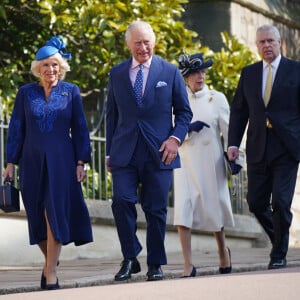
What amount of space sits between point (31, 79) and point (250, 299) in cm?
854

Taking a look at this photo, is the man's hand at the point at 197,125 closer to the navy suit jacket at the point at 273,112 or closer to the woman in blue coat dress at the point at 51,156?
the navy suit jacket at the point at 273,112

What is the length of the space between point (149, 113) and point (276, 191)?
147 cm

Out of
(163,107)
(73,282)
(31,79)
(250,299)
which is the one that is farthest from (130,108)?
(31,79)

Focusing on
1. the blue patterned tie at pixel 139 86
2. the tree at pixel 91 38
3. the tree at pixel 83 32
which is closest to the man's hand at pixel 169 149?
the blue patterned tie at pixel 139 86

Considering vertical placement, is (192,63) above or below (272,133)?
above

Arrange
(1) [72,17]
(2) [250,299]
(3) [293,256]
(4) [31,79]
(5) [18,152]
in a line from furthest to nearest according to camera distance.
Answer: (4) [31,79] → (1) [72,17] → (3) [293,256] → (5) [18,152] → (2) [250,299]

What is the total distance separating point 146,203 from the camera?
10359mm

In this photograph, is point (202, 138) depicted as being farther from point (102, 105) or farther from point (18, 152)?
point (102, 105)

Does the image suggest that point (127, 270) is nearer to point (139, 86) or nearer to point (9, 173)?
point (9, 173)

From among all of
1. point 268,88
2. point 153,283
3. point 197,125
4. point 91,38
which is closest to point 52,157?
point 153,283

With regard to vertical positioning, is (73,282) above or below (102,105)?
below

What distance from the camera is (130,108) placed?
410 inches

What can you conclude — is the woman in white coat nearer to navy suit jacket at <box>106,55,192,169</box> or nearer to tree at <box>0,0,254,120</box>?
navy suit jacket at <box>106,55,192,169</box>

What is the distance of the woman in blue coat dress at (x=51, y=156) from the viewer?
10.1 metres
